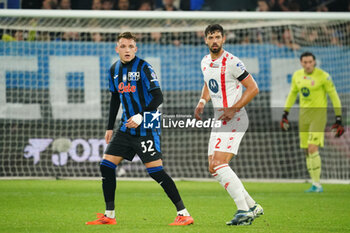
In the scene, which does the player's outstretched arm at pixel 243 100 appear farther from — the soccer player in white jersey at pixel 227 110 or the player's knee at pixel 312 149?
the player's knee at pixel 312 149

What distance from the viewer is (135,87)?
256 inches

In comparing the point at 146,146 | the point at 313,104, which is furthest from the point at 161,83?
the point at 146,146

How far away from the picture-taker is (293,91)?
1109cm

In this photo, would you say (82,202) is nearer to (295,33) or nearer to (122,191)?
(122,191)

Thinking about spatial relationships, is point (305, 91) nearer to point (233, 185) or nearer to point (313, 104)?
point (313, 104)

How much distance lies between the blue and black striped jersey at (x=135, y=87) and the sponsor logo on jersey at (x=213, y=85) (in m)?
0.56

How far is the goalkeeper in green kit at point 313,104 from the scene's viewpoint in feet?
35.3

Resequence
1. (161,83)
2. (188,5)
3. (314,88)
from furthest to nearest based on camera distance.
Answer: (188,5), (161,83), (314,88)

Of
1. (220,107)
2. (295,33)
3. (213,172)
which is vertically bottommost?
(213,172)

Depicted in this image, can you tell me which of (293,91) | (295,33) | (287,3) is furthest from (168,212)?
(287,3)

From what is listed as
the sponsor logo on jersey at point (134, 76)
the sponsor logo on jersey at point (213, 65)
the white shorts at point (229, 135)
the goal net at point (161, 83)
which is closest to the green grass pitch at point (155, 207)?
the goal net at point (161, 83)

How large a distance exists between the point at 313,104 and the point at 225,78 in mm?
4861

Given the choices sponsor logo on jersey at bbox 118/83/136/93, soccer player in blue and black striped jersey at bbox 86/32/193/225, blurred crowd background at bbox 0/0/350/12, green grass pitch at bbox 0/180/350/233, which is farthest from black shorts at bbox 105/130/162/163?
blurred crowd background at bbox 0/0/350/12

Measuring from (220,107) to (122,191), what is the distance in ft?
14.8
